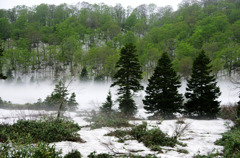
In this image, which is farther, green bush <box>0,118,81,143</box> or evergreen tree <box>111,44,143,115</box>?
evergreen tree <box>111,44,143,115</box>

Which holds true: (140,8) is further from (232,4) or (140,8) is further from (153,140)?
(153,140)

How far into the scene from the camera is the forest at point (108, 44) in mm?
33953

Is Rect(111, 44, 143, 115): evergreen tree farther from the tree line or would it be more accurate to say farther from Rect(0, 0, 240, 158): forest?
Rect(0, 0, 240, 158): forest

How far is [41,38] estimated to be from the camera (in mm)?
→ 52500

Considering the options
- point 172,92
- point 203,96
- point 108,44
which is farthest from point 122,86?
point 108,44

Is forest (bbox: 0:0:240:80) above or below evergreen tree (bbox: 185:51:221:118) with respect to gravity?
above

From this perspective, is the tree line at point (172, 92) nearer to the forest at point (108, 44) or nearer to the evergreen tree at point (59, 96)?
the evergreen tree at point (59, 96)

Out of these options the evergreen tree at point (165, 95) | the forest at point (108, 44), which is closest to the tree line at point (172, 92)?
the evergreen tree at point (165, 95)

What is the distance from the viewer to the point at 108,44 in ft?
155

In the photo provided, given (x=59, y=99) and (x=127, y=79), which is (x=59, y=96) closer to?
(x=59, y=99)

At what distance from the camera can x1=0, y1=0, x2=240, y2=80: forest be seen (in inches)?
1337

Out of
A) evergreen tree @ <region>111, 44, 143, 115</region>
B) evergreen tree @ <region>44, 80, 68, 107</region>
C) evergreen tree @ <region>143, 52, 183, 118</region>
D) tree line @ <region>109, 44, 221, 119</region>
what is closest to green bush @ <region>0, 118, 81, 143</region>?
evergreen tree @ <region>44, 80, 68, 107</region>

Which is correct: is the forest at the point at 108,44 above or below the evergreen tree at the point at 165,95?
above

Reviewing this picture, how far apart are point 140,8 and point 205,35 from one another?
A: 48.2 metres
